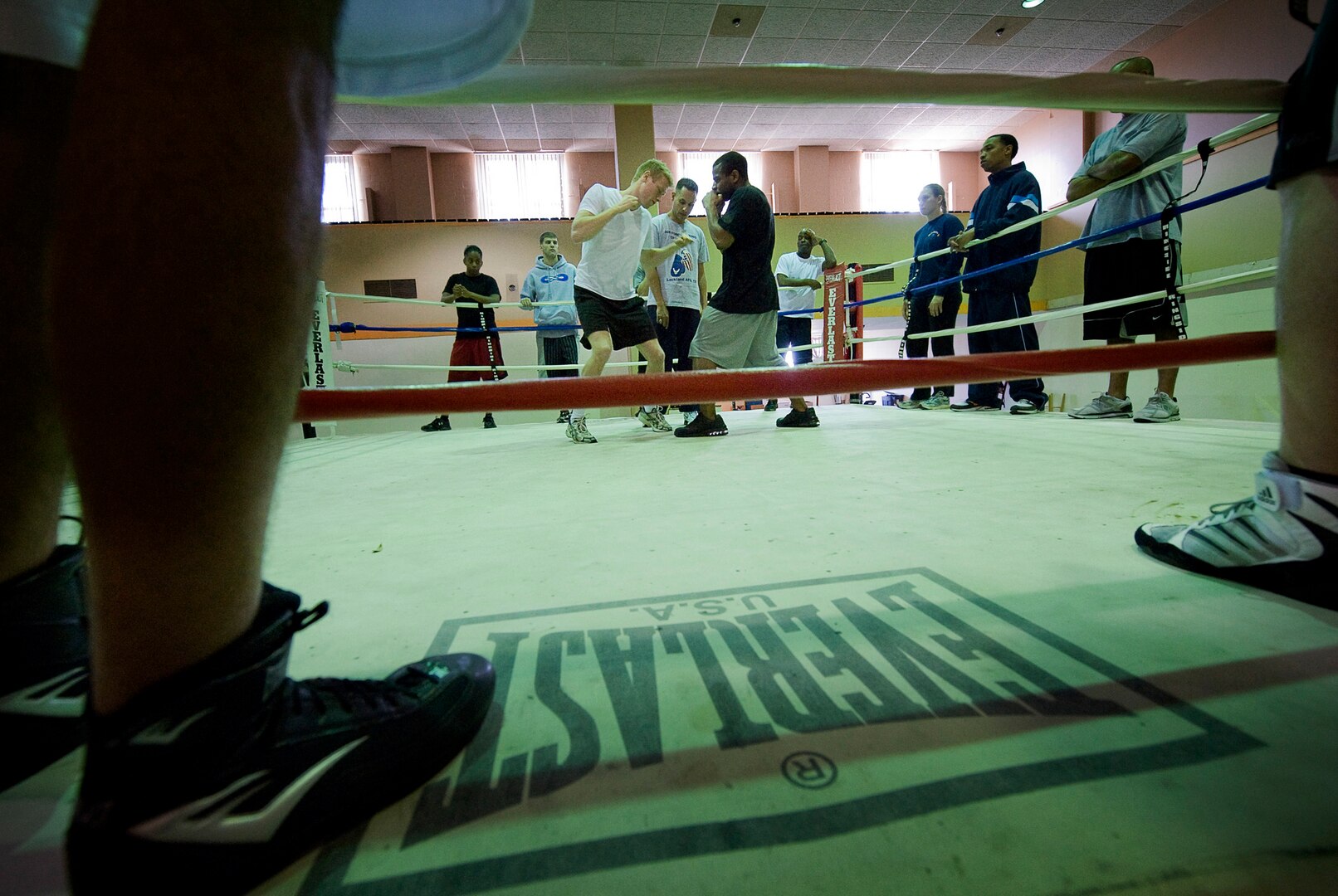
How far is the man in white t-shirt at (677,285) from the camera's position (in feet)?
10.3

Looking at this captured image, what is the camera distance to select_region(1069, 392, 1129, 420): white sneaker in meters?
2.69

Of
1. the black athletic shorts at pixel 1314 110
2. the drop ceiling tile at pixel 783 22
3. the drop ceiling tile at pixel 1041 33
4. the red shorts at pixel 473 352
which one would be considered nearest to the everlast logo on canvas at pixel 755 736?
the black athletic shorts at pixel 1314 110

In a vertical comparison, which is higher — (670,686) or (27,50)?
(27,50)

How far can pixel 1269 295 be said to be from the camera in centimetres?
423

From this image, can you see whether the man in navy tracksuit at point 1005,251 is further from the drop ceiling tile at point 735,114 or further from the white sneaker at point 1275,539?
the drop ceiling tile at point 735,114

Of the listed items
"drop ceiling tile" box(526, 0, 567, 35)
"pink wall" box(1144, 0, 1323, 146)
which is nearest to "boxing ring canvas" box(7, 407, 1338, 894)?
"drop ceiling tile" box(526, 0, 567, 35)

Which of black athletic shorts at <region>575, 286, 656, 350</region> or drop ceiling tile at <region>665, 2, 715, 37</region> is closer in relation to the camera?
black athletic shorts at <region>575, 286, 656, 350</region>

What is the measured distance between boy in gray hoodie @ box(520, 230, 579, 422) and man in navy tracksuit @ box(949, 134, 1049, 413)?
2.74 metres

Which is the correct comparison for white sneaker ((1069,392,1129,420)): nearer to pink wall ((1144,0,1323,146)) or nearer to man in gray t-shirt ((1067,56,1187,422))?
man in gray t-shirt ((1067,56,1187,422))

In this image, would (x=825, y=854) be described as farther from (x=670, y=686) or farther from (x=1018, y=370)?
(x=1018, y=370)

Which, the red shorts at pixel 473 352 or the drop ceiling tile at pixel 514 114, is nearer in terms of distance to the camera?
the red shorts at pixel 473 352

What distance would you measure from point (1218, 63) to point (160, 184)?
7.71 meters

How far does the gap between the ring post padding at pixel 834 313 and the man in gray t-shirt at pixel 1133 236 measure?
5.50 feet

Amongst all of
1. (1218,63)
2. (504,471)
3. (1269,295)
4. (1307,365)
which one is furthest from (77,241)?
(1218,63)
